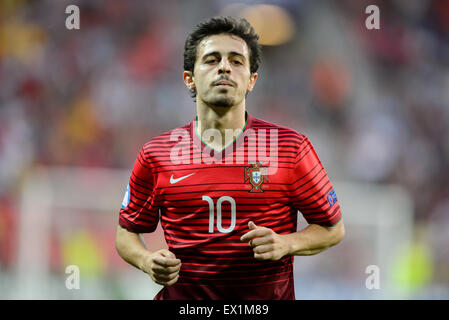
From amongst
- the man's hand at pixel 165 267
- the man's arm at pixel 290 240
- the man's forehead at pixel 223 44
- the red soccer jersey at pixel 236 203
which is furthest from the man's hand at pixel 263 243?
the man's forehead at pixel 223 44

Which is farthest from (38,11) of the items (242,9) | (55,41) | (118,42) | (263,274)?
(263,274)

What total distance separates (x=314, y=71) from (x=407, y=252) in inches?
110

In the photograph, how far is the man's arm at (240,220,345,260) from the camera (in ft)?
7.03

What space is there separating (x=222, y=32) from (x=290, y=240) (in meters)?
1.09

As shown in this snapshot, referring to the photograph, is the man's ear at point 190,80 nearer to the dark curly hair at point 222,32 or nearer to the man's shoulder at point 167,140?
the dark curly hair at point 222,32

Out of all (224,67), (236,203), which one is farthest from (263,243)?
(224,67)

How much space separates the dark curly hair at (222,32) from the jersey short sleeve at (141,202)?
0.57 m

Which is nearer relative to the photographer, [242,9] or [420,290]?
[420,290]

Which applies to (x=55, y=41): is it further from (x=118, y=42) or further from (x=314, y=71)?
(x=314, y=71)

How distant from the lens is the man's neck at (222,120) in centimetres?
254

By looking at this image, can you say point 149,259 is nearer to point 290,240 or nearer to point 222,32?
point 290,240

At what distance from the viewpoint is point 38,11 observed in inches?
289

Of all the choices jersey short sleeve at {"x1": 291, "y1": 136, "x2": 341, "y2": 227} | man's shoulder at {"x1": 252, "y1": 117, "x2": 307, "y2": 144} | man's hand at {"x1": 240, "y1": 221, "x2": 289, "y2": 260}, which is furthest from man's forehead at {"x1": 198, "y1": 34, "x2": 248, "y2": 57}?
man's hand at {"x1": 240, "y1": 221, "x2": 289, "y2": 260}

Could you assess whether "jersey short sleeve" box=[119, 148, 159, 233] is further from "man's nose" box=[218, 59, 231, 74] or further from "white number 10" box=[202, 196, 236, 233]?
"man's nose" box=[218, 59, 231, 74]
